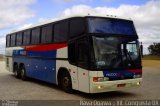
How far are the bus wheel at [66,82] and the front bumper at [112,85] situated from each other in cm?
214

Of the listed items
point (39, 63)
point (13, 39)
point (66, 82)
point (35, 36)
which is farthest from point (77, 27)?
point (13, 39)

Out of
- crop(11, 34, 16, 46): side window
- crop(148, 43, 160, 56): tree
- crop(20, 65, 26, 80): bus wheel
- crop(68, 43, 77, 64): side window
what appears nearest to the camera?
crop(68, 43, 77, 64): side window

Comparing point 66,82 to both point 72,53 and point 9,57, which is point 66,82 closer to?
point 72,53

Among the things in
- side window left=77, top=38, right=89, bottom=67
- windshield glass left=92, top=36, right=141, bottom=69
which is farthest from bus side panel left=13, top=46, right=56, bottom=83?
windshield glass left=92, top=36, right=141, bottom=69

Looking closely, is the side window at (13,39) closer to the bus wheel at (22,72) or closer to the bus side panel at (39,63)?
the bus side panel at (39,63)

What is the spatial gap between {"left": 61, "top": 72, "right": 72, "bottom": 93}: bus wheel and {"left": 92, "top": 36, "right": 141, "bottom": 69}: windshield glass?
2349mm

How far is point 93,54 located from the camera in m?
12.4

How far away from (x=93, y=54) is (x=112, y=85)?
4.36 feet

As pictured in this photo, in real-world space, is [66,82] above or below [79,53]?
below

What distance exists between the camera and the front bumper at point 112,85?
12.2 metres

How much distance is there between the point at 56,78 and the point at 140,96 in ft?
13.5

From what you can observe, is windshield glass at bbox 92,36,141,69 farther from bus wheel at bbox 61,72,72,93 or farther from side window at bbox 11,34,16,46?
side window at bbox 11,34,16,46

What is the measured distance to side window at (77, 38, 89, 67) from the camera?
1266 cm

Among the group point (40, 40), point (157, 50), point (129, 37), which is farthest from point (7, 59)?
point (157, 50)
